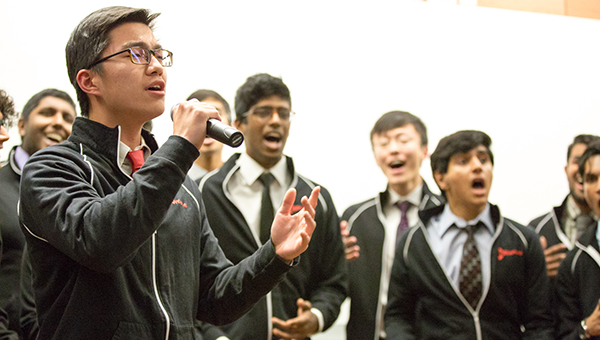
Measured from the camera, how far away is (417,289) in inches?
107

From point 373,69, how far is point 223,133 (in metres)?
2.88

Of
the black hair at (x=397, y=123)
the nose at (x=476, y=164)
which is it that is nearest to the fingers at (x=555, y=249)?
the nose at (x=476, y=164)

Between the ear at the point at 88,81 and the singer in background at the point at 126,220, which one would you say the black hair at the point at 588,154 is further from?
the ear at the point at 88,81

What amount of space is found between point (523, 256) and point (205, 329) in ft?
4.79

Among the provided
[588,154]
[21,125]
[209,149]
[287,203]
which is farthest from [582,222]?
[21,125]

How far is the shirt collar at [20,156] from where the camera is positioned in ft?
8.95

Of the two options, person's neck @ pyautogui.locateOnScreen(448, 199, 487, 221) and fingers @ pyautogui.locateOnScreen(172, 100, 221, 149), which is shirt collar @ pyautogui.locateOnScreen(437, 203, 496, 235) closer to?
person's neck @ pyautogui.locateOnScreen(448, 199, 487, 221)

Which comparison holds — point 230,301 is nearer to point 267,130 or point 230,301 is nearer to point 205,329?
point 205,329

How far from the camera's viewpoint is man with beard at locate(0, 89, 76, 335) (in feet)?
7.99

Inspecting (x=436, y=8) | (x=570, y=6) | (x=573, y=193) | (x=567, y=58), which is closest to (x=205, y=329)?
(x=573, y=193)

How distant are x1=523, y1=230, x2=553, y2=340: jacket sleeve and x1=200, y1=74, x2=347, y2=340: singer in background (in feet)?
2.67

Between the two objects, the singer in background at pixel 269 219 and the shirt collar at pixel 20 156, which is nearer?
the singer in background at pixel 269 219

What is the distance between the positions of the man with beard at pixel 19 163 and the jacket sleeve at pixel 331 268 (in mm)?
1245

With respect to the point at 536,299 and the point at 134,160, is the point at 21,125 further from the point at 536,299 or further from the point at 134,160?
the point at 536,299
